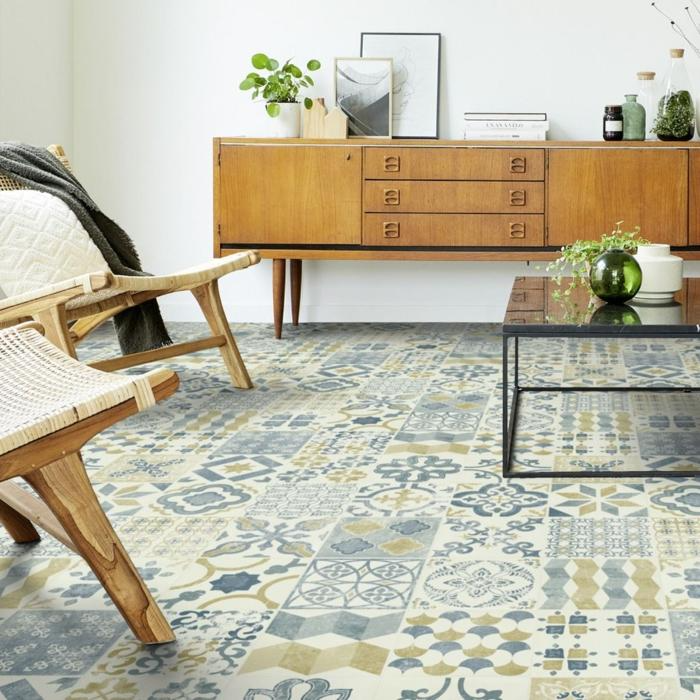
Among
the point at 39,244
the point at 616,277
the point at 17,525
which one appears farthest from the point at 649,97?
the point at 17,525

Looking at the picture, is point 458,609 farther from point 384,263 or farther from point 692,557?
point 384,263

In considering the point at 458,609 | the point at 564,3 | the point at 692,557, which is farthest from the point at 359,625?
the point at 564,3

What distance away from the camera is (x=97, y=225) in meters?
3.55

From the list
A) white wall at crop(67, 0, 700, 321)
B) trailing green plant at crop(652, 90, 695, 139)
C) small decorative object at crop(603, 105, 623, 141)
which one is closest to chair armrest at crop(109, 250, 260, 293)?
white wall at crop(67, 0, 700, 321)

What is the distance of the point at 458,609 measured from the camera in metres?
1.77

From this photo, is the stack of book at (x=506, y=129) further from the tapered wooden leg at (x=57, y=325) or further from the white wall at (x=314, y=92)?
the tapered wooden leg at (x=57, y=325)

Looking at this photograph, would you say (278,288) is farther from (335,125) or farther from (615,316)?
(615,316)

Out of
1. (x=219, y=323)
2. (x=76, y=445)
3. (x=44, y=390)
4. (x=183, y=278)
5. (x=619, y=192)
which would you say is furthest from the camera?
(x=619, y=192)

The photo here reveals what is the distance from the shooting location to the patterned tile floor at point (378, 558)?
61.4 inches

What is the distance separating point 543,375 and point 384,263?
1466 millimetres

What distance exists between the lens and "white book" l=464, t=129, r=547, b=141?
4535mm

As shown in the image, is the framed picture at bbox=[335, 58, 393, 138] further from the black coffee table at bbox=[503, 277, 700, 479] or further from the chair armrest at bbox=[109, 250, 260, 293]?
the black coffee table at bbox=[503, 277, 700, 479]

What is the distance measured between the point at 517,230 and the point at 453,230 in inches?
10.2

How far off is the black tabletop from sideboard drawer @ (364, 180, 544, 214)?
1.38 metres
